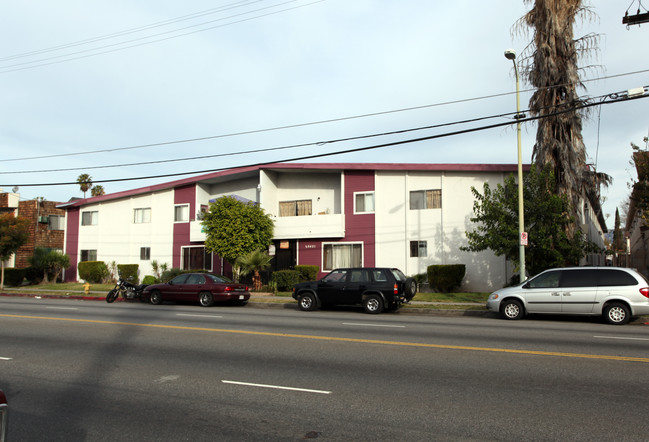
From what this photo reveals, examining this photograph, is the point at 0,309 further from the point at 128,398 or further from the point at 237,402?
the point at 237,402

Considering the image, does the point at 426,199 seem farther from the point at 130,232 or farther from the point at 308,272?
the point at 130,232

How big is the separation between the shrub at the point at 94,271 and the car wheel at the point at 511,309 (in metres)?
28.3

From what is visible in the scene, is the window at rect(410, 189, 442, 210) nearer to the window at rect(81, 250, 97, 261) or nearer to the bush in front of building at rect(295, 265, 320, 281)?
the bush in front of building at rect(295, 265, 320, 281)

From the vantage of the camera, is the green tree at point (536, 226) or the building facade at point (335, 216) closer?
the green tree at point (536, 226)

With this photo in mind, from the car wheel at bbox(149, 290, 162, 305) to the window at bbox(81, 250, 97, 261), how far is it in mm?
18040

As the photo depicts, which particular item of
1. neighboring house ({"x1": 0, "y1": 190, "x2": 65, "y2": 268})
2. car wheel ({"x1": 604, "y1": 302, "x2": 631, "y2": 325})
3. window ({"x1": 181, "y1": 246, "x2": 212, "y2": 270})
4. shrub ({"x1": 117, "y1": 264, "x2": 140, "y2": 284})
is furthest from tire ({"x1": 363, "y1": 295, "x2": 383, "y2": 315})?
neighboring house ({"x1": 0, "y1": 190, "x2": 65, "y2": 268})

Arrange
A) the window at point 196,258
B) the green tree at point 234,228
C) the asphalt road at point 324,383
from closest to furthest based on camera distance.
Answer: the asphalt road at point 324,383
the green tree at point 234,228
the window at point 196,258

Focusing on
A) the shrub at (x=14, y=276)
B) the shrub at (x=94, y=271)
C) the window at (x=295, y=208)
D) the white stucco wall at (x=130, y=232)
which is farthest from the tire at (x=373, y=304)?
the shrub at (x=14, y=276)

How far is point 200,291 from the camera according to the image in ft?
66.2

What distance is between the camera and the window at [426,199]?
2562cm

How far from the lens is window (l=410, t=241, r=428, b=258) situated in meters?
25.6

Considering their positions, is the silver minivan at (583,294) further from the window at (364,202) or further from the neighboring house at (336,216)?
the window at (364,202)

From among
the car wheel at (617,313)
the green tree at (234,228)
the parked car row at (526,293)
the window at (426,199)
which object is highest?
the window at (426,199)

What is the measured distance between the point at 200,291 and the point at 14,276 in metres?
23.6
